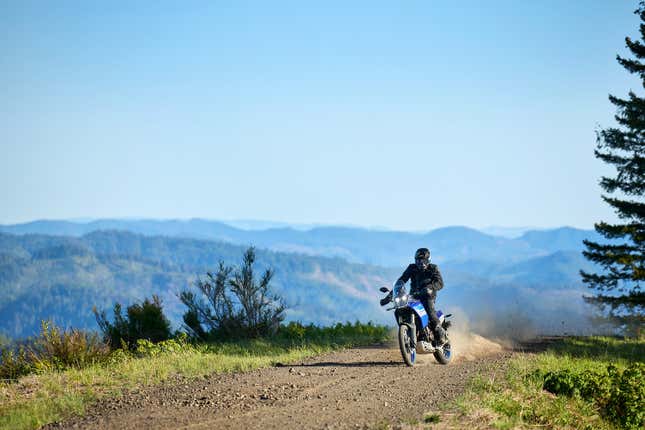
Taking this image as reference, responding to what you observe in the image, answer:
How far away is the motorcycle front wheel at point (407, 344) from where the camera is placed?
1282 centimetres

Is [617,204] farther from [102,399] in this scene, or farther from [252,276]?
[102,399]

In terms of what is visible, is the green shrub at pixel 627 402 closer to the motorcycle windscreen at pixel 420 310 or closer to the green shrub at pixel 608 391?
the green shrub at pixel 608 391

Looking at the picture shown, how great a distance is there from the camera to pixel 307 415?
8719 millimetres

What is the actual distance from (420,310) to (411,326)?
50cm

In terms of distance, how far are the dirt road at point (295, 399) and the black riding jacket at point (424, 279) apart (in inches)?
63.4

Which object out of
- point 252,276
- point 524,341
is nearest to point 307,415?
point 252,276

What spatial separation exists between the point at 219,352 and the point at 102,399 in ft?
17.2

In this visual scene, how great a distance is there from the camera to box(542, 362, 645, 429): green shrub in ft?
36.3

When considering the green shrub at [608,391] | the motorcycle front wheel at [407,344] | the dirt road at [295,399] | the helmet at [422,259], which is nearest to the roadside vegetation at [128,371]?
the dirt road at [295,399]

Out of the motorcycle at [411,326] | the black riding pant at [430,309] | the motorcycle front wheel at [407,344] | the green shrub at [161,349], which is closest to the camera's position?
the motorcycle front wheel at [407,344]

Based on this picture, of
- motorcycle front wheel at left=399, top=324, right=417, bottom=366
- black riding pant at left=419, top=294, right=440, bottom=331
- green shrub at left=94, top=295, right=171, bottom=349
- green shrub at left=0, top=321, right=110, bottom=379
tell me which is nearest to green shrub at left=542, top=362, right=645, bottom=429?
black riding pant at left=419, top=294, right=440, bottom=331

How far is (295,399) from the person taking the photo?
9742 millimetres

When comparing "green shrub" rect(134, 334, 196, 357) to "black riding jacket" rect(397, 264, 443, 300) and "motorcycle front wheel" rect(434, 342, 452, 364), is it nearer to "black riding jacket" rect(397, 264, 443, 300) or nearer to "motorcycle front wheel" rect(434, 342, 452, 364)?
"black riding jacket" rect(397, 264, 443, 300)

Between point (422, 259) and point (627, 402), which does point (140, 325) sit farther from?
point (627, 402)
